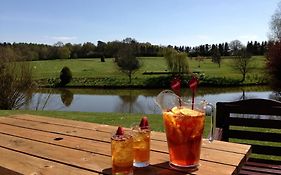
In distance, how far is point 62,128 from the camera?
308cm

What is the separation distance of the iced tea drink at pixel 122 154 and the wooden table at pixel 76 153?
0.08 meters

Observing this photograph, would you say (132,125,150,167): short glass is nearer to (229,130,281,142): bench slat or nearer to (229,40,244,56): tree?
(229,130,281,142): bench slat

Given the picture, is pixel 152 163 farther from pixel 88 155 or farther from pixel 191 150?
pixel 88 155

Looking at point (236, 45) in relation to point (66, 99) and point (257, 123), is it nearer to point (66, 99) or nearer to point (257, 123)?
point (66, 99)

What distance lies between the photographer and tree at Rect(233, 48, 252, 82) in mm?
44625

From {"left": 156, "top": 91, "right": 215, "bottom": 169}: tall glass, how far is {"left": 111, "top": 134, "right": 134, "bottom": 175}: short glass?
0.24m

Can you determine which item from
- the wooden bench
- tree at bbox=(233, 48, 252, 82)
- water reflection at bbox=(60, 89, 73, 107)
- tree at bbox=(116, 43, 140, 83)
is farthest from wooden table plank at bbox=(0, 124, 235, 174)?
tree at bbox=(116, 43, 140, 83)

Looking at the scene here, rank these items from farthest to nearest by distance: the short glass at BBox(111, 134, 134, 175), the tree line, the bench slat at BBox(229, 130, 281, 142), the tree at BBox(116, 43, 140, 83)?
1. the tree line
2. the tree at BBox(116, 43, 140, 83)
3. the bench slat at BBox(229, 130, 281, 142)
4. the short glass at BBox(111, 134, 134, 175)

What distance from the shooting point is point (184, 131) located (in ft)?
6.03

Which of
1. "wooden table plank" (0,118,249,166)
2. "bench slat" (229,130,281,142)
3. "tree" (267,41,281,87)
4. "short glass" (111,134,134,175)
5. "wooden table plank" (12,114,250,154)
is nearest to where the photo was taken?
"short glass" (111,134,134,175)

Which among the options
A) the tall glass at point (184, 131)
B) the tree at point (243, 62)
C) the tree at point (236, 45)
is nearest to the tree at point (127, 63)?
the tree at point (243, 62)

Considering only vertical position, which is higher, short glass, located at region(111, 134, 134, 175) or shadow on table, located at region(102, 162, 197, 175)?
short glass, located at region(111, 134, 134, 175)

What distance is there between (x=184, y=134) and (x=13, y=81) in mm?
15850

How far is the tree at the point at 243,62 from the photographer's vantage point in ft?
146
